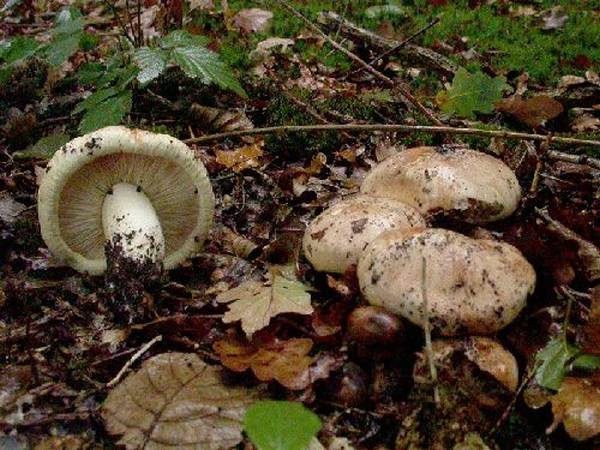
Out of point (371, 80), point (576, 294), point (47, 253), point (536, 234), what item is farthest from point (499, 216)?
point (371, 80)

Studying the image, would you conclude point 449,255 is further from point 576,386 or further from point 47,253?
point 47,253

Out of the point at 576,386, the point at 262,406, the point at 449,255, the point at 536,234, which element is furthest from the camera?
the point at 536,234

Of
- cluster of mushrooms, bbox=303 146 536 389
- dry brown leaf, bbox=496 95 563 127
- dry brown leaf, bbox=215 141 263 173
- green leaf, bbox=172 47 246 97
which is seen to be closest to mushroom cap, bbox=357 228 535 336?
cluster of mushrooms, bbox=303 146 536 389

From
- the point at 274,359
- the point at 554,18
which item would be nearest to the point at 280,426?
the point at 274,359

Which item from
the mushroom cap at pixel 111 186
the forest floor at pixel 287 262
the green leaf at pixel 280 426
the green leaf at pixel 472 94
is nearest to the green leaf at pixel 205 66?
the forest floor at pixel 287 262

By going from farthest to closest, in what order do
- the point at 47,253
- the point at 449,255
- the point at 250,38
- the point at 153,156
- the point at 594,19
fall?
the point at 594,19 < the point at 250,38 < the point at 47,253 < the point at 153,156 < the point at 449,255

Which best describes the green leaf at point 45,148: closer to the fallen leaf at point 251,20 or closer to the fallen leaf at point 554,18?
the fallen leaf at point 251,20
